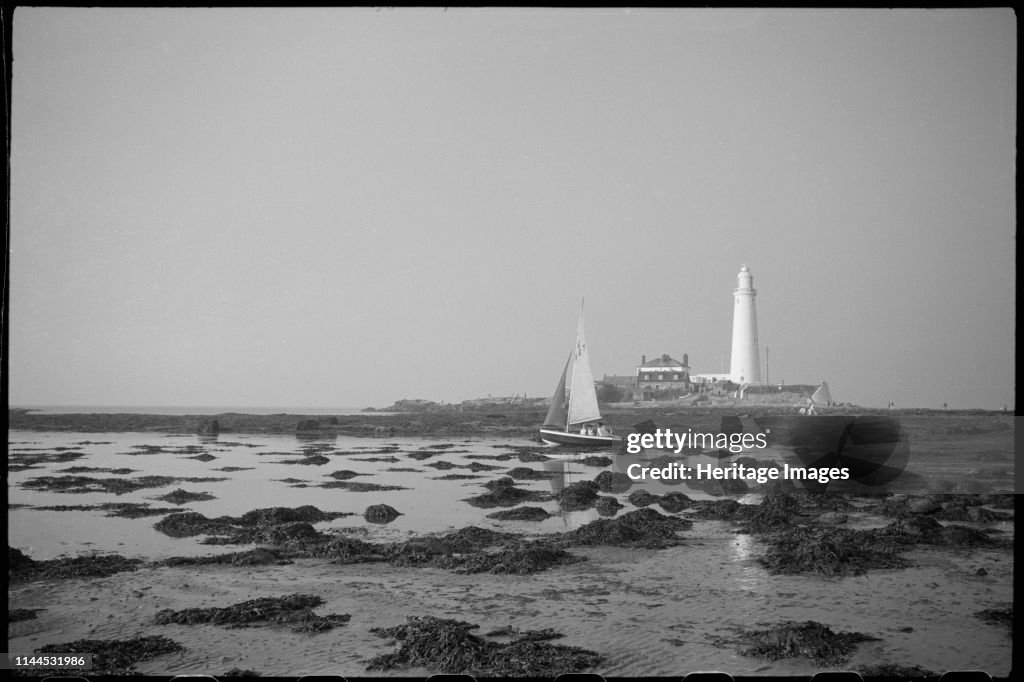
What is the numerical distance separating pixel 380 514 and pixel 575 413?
661cm

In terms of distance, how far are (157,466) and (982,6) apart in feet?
43.6

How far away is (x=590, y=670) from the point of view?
4438 mm

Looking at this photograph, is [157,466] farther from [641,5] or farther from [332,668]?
[641,5]

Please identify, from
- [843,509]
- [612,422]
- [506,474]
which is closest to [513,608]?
[843,509]

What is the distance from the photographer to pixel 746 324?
7.58 m

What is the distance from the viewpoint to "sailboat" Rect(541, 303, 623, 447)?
13039 millimetres

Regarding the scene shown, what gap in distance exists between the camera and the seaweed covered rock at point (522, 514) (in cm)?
827

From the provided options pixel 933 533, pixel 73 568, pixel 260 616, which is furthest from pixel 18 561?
pixel 933 533

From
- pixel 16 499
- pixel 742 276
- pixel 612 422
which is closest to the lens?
pixel 742 276

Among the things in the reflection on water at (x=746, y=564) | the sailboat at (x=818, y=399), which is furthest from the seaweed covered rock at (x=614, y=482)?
the sailboat at (x=818, y=399)

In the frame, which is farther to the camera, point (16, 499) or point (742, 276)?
point (16, 499)

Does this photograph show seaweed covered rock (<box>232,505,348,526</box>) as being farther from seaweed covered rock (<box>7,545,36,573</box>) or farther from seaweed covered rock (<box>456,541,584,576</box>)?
seaweed covered rock (<box>456,541,584,576</box>)

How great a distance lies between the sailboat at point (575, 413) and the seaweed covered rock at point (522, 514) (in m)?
3.80

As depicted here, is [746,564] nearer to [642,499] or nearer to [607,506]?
[607,506]
